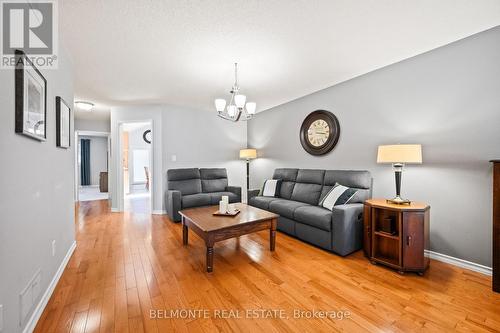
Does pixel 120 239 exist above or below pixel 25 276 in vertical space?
below

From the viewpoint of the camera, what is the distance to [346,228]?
2.47m

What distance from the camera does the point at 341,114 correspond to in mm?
3402

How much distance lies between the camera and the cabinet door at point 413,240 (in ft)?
6.87

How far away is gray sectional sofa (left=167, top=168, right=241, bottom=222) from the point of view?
3963 millimetres

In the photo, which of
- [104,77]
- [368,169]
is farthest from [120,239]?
[368,169]

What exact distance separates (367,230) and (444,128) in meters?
1.41

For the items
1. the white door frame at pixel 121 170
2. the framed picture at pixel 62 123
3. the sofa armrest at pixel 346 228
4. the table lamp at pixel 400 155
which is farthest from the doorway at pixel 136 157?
the table lamp at pixel 400 155

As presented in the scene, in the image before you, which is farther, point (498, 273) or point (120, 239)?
point (120, 239)

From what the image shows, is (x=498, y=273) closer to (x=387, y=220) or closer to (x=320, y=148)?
(x=387, y=220)

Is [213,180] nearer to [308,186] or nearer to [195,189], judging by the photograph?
[195,189]

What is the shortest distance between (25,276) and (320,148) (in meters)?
3.74

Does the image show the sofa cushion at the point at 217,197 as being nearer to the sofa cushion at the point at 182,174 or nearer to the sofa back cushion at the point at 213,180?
the sofa back cushion at the point at 213,180

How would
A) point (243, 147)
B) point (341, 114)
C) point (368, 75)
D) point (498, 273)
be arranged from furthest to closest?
1. point (243, 147)
2. point (341, 114)
3. point (368, 75)
4. point (498, 273)

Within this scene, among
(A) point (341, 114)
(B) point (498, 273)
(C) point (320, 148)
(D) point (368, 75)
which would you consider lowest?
(B) point (498, 273)
